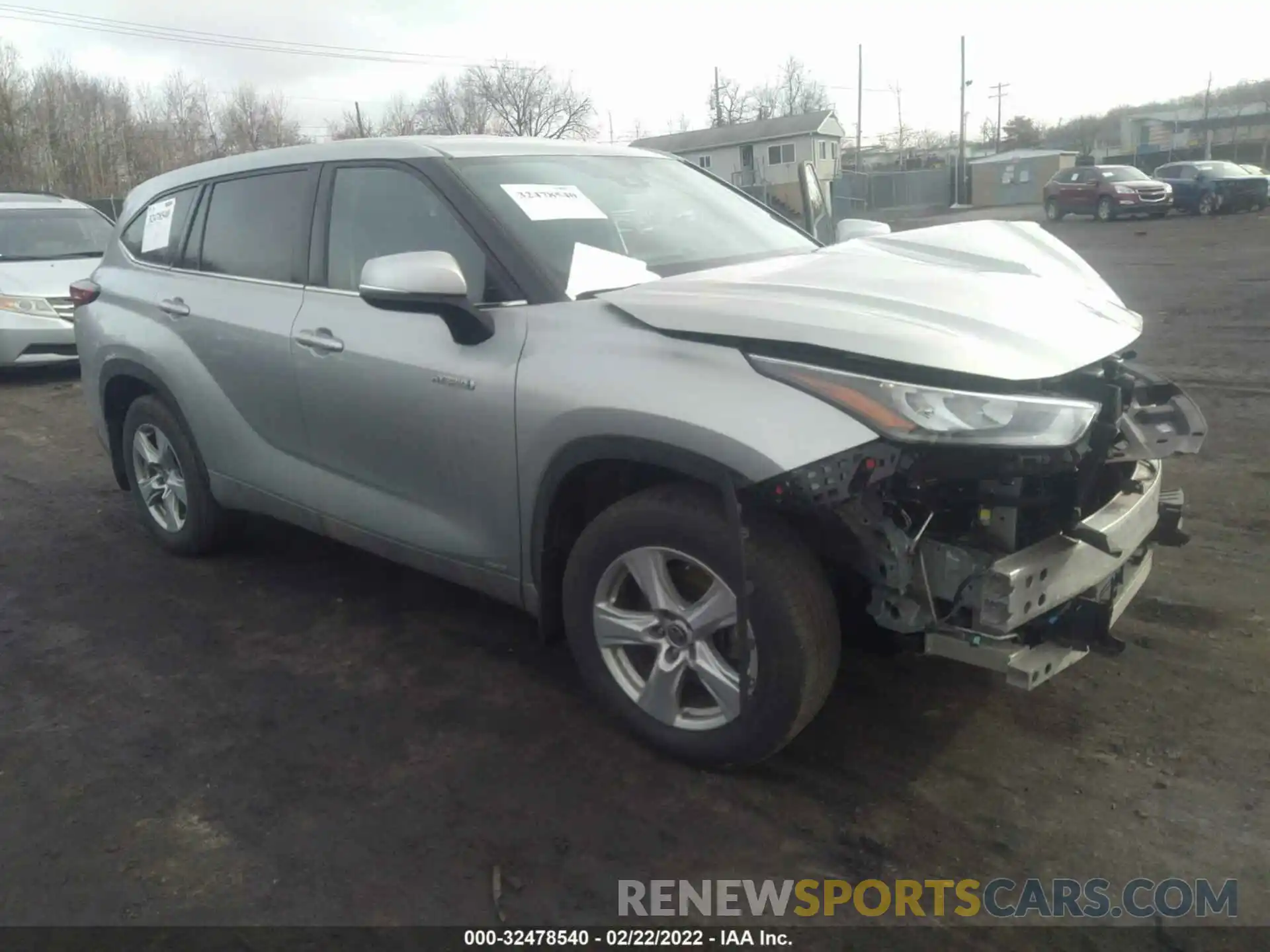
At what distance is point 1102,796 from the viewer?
9.12 ft

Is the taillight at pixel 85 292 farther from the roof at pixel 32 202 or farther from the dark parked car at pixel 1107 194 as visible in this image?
the dark parked car at pixel 1107 194

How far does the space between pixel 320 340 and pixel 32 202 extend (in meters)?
9.72

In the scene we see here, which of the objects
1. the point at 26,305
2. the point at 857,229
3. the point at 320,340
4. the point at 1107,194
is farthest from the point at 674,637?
the point at 1107,194

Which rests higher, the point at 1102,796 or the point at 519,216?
the point at 519,216

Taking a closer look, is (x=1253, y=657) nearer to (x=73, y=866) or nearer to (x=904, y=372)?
(x=904, y=372)

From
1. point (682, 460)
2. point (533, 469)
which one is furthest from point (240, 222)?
point (682, 460)

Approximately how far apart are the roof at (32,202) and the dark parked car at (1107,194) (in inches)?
1024

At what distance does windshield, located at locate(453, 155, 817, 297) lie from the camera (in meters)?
3.30

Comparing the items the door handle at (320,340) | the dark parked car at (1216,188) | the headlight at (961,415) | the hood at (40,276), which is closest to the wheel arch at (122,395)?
the door handle at (320,340)

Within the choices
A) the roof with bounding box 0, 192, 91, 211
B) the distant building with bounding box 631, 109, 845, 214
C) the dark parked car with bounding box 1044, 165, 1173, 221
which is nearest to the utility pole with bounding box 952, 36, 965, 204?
the distant building with bounding box 631, 109, 845, 214

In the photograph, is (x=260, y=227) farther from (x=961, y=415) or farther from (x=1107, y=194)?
(x=1107, y=194)

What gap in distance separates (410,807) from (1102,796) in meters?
1.87

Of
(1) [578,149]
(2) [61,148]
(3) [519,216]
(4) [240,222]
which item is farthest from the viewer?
(2) [61,148]

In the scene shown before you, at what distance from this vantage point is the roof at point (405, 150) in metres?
3.64
